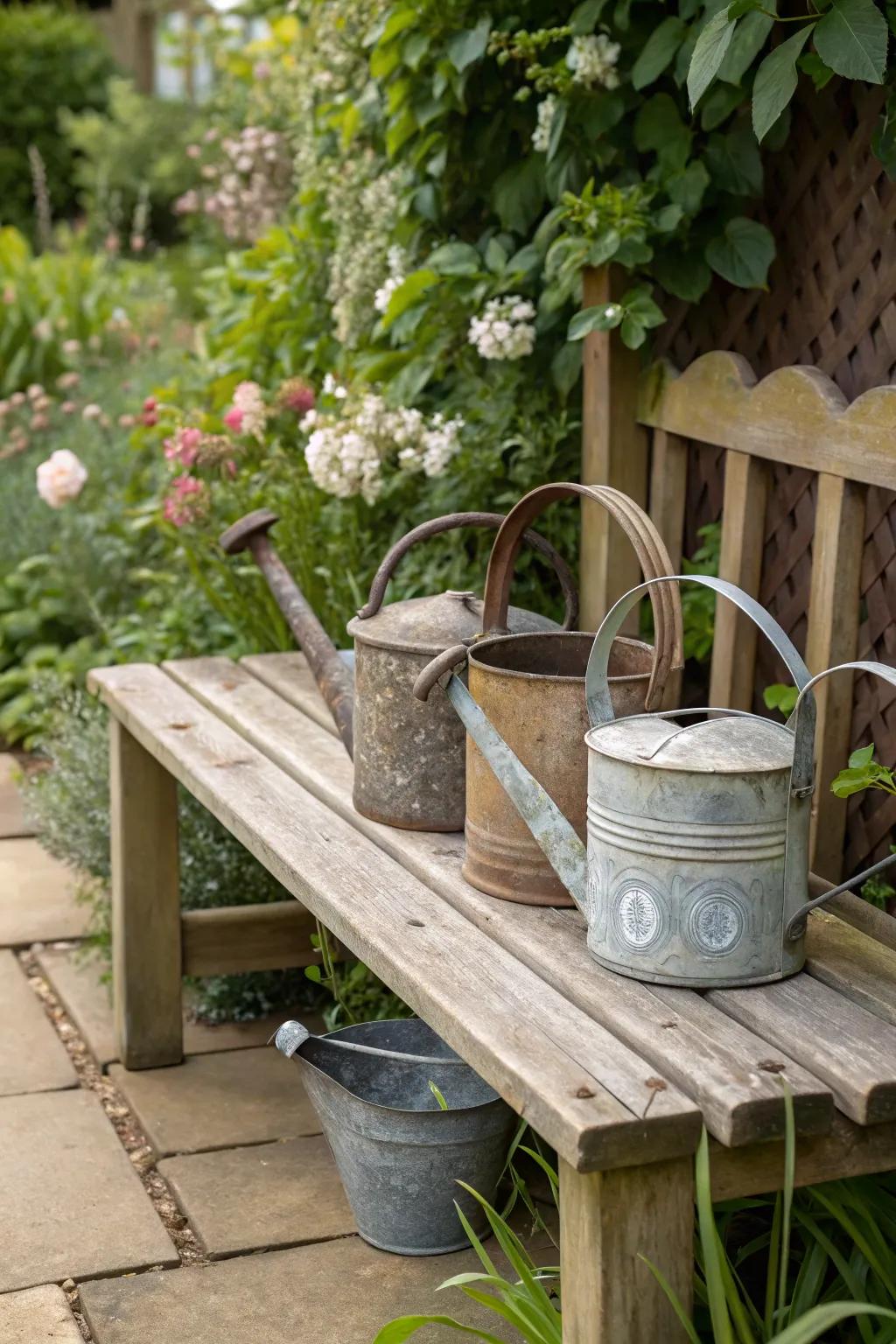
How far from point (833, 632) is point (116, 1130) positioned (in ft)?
5.08

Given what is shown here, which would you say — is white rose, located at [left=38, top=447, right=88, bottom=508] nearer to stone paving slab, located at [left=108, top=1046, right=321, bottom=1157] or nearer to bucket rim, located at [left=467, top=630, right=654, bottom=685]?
stone paving slab, located at [left=108, top=1046, right=321, bottom=1157]

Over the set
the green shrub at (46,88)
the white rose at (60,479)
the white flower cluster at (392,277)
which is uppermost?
the green shrub at (46,88)

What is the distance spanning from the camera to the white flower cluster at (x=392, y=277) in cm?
318

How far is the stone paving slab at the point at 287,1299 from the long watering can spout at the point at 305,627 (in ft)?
2.55

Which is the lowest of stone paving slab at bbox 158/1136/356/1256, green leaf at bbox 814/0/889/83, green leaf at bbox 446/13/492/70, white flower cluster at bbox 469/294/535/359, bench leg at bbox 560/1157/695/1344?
stone paving slab at bbox 158/1136/356/1256

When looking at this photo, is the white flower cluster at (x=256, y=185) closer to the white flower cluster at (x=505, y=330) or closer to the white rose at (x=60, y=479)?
the white rose at (x=60, y=479)

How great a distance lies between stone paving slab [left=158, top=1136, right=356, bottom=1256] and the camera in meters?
2.48

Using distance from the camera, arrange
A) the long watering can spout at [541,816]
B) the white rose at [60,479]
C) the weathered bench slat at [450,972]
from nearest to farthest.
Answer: the weathered bench slat at [450,972] → the long watering can spout at [541,816] → the white rose at [60,479]

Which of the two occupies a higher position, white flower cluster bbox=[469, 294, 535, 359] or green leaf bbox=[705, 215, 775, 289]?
green leaf bbox=[705, 215, 775, 289]

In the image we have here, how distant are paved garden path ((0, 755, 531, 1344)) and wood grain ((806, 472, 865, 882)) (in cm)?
86

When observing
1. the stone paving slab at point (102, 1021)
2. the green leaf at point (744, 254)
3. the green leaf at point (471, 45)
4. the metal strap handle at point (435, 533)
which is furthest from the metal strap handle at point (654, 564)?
the stone paving slab at point (102, 1021)

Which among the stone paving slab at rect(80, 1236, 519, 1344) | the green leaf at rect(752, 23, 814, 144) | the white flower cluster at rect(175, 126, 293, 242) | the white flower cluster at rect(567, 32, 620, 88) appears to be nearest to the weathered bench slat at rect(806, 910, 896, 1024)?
the stone paving slab at rect(80, 1236, 519, 1344)

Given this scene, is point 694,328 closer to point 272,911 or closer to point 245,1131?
point 272,911

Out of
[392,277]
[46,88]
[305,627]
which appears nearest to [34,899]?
[305,627]
